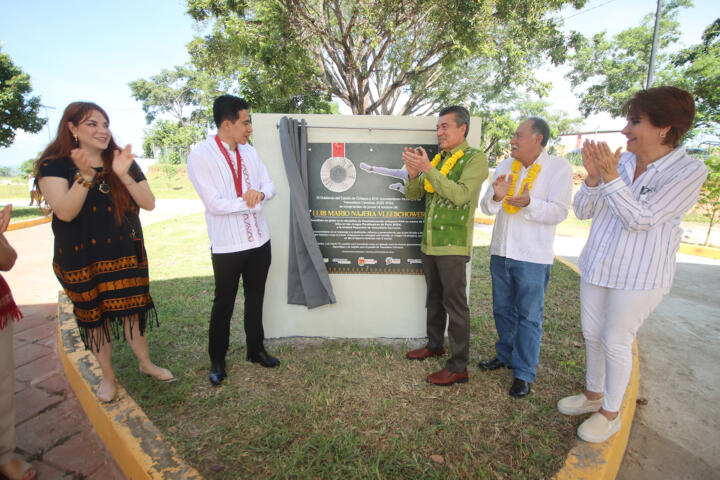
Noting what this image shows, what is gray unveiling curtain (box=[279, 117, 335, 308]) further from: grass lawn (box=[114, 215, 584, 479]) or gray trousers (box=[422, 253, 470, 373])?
gray trousers (box=[422, 253, 470, 373])

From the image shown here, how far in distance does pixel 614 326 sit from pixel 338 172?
245 cm

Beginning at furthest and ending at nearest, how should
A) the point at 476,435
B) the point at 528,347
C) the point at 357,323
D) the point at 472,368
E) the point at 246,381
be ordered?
the point at 357,323, the point at 472,368, the point at 246,381, the point at 528,347, the point at 476,435

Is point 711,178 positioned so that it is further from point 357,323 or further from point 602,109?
point 602,109

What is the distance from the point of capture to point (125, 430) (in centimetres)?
221

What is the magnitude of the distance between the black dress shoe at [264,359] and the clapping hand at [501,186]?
2.29m

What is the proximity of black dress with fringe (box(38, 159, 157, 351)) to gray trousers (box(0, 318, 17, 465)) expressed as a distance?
42 cm

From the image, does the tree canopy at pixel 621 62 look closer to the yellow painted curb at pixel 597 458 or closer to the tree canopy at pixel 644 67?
the tree canopy at pixel 644 67

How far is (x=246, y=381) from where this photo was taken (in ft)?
9.54

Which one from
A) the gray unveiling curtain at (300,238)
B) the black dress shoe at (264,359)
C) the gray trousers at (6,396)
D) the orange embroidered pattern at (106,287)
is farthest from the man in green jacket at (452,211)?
the gray trousers at (6,396)

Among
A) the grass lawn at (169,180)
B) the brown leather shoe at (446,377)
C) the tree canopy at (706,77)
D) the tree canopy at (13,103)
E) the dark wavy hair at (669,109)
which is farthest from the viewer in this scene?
the grass lawn at (169,180)

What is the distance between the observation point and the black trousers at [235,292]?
2.68 m

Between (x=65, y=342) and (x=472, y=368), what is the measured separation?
3656 millimetres

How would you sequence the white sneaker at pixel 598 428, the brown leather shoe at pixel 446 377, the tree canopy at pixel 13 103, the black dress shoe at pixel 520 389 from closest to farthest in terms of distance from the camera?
the white sneaker at pixel 598 428, the black dress shoe at pixel 520 389, the brown leather shoe at pixel 446 377, the tree canopy at pixel 13 103

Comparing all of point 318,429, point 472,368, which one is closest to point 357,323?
point 472,368
